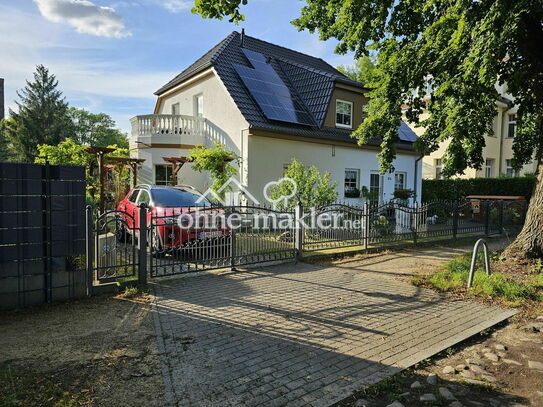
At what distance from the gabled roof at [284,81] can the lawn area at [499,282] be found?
8.62 meters

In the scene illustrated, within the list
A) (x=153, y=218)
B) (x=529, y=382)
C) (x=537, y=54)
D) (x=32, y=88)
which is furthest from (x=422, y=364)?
(x=32, y=88)

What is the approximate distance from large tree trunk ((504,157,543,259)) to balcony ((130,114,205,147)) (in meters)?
12.6

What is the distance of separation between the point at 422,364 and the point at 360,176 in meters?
15.1

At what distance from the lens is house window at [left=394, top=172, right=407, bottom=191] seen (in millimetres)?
20491

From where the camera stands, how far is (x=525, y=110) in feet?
33.9

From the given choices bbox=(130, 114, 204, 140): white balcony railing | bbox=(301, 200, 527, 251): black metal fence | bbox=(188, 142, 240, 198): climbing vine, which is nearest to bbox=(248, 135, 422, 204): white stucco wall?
bbox=(188, 142, 240, 198): climbing vine

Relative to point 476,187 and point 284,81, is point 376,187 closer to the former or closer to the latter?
point 284,81

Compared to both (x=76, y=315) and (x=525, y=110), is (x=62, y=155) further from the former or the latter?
(x=525, y=110)

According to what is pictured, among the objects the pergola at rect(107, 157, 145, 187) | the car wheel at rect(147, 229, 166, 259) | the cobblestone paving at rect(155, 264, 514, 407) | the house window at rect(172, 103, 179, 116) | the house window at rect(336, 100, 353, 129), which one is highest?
the house window at rect(172, 103, 179, 116)

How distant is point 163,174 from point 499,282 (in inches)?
545

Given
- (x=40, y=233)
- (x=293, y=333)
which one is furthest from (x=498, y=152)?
(x=40, y=233)

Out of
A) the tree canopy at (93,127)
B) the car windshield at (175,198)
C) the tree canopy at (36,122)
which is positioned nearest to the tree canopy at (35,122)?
the tree canopy at (36,122)

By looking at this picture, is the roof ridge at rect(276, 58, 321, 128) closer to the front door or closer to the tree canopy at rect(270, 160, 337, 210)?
the front door

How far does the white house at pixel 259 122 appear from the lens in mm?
14477
